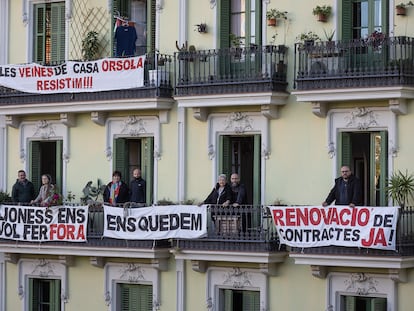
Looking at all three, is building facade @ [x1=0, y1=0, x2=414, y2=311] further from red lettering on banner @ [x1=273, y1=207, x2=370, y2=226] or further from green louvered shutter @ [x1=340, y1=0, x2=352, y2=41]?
red lettering on banner @ [x1=273, y1=207, x2=370, y2=226]

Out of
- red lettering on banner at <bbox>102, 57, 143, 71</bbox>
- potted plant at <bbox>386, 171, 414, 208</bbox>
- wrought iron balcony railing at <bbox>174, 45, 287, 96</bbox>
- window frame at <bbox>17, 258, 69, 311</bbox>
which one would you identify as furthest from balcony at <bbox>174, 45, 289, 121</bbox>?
window frame at <bbox>17, 258, 69, 311</bbox>

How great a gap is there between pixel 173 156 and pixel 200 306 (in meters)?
4.07

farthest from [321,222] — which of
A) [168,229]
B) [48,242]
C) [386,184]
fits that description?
[48,242]

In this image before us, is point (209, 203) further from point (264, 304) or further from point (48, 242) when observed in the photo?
point (48, 242)

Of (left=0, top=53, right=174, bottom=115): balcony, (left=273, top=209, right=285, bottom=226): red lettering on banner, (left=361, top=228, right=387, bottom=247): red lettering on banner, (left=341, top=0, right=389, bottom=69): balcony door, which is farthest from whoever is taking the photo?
(left=0, top=53, right=174, bottom=115): balcony

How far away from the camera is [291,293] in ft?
123

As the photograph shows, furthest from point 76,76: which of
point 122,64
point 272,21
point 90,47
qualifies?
point 272,21

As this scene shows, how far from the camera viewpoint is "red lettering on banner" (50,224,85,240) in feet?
132

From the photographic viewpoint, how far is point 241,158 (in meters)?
39.5

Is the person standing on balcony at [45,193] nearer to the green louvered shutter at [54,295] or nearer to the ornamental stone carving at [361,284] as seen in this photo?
the green louvered shutter at [54,295]

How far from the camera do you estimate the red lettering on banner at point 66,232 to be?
132 feet

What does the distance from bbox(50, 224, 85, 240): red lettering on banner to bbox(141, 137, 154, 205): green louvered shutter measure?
6.57ft

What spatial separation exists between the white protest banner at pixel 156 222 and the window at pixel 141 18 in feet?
15.2

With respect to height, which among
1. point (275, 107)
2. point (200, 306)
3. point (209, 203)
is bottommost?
point (200, 306)
